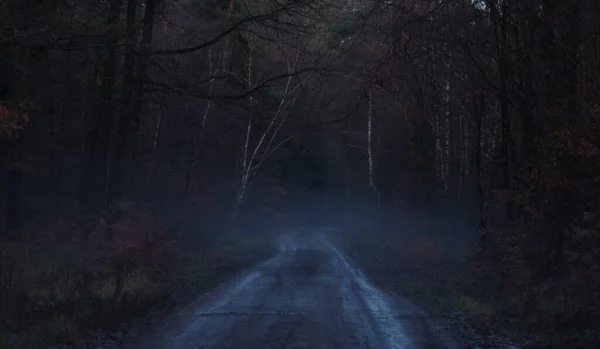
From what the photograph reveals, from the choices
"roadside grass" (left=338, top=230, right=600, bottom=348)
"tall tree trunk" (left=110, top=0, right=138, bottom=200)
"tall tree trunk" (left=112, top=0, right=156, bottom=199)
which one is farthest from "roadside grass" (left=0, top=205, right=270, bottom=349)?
"roadside grass" (left=338, top=230, right=600, bottom=348)

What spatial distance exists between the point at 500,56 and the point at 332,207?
67.3m

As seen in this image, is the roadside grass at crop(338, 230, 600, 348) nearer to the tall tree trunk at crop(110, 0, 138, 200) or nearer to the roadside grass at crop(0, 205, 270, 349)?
the roadside grass at crop(0, 205, 270, 349)

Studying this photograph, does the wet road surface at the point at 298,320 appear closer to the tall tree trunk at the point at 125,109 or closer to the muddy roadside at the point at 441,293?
the muddy roadside at the point at 441,293

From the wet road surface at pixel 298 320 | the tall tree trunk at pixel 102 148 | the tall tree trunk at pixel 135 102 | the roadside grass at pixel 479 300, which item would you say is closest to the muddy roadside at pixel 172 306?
the wet road surface at pixel 298 320

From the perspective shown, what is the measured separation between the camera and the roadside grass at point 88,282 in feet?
43.9

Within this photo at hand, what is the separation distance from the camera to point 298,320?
51.9 ft

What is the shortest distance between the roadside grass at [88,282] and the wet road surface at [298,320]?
42.1 inches

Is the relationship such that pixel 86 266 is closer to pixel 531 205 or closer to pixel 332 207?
pixel 531 205

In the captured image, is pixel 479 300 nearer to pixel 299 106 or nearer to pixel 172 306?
pixel 172 306

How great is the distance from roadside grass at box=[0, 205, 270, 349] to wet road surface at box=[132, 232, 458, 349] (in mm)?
1069

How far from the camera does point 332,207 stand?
87.4 m

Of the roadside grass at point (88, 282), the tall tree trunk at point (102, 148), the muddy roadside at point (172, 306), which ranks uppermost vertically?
the tall tree trunk at point (102, 148)

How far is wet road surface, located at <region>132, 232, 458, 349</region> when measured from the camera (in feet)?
43.1

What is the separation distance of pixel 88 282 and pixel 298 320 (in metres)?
4.94
